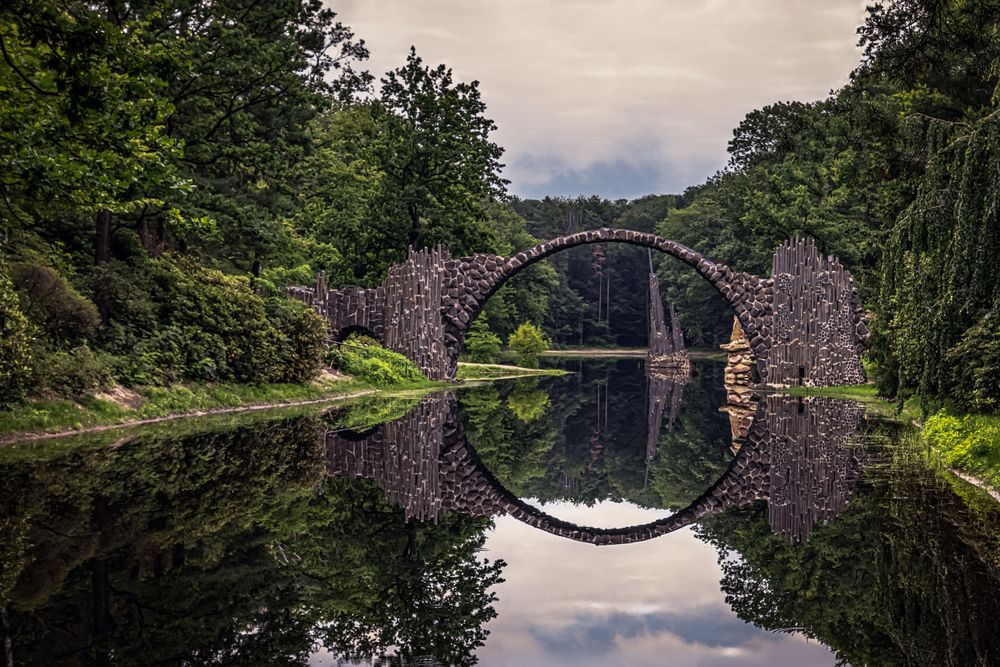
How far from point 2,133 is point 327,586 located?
8.39 m

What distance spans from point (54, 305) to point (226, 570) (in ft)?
40.3

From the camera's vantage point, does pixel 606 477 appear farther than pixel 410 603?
Yes

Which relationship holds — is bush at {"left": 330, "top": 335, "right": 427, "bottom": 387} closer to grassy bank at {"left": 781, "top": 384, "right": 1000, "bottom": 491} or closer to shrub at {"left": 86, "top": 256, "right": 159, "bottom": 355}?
shrub at {"left": 86, "top": 256, "right": 159, "bottom": 355}

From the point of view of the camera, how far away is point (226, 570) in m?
6.62

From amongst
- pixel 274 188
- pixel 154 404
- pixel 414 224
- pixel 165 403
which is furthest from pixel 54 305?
pixel 414 224

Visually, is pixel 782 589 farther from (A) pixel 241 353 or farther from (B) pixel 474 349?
(B) pixel 474 349

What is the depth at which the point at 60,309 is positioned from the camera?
56.3ft

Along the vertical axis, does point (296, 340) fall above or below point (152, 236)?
below

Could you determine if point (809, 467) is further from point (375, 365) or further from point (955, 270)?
point (375, 365)

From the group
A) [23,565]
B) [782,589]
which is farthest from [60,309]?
[782,589]

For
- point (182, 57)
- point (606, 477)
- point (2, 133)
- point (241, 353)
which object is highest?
point (182, 57)

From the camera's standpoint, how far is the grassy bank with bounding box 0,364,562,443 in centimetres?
1430

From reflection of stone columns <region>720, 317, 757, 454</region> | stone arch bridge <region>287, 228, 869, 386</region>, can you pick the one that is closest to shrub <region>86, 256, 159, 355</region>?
reflection of stone columns <region>720, 317, 757, 454</region>

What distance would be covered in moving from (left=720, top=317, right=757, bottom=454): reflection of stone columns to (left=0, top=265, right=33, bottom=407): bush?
11.3 m
